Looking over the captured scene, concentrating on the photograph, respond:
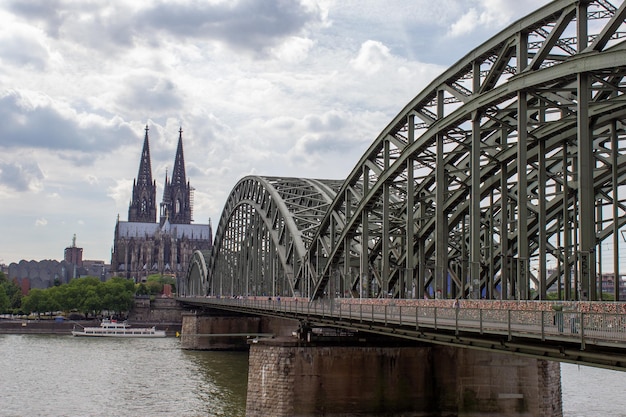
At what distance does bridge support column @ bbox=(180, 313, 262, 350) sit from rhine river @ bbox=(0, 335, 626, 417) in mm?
4155

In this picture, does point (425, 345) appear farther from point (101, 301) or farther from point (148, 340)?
point (101, 301)

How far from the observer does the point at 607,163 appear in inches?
1487

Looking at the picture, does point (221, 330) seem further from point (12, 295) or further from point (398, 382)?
point (12, 295)

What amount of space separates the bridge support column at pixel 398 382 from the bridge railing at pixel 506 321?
8.18ft

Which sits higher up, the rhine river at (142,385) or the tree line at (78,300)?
the tree line at (78,300)

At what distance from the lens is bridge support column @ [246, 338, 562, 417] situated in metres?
39.8

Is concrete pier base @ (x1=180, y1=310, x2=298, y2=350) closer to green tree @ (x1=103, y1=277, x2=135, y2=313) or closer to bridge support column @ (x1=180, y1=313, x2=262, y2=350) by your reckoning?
bridge support column @ (x1=180, y1=313, x2=262, y2=350)

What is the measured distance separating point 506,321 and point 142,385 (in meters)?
40.9

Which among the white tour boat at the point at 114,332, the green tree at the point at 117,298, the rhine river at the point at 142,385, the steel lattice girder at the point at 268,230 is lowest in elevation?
the rhine river at the point at 142,385

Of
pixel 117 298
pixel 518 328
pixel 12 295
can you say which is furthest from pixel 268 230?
pixel 12 295

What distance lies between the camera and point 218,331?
99438 mm

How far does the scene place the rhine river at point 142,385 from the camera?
161ft

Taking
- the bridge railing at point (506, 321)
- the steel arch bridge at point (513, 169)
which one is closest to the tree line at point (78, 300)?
the steel arch bridge at point (513, 169)

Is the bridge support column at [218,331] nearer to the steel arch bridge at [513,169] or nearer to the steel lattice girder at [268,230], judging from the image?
the steel lattice girder at [268,230]
